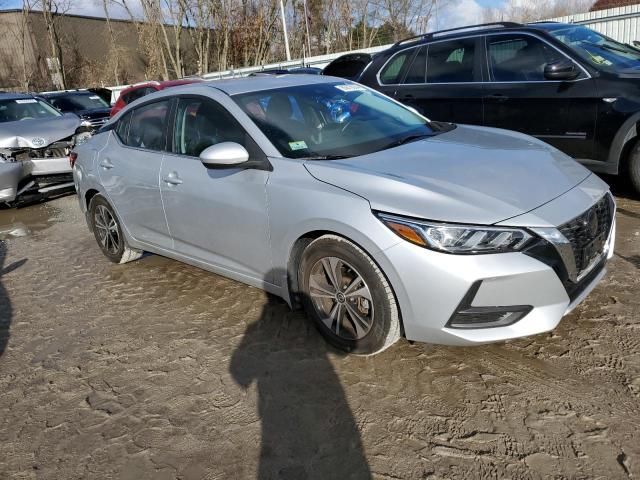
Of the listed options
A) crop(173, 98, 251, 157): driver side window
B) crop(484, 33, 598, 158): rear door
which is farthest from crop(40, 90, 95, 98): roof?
crop(484, 33, 598, 158): rear door

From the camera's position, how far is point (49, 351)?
146 inches

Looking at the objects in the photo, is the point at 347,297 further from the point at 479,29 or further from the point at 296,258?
the point at 479,29

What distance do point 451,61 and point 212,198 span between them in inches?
152

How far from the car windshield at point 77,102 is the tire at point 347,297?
477 inches

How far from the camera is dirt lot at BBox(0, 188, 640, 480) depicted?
2396 mm

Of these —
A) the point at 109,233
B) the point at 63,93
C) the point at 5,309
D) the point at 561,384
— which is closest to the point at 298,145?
the point at 561,384

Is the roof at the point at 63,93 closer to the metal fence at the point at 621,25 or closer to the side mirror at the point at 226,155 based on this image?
the side mirror at the point at 226,155

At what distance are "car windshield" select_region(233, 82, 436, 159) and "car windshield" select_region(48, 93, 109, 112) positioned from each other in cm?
1118

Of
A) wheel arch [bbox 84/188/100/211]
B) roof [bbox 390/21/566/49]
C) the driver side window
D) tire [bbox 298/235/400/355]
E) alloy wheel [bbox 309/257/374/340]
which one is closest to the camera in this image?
tire [bbox 298/235/400/355]

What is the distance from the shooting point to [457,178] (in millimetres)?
2902

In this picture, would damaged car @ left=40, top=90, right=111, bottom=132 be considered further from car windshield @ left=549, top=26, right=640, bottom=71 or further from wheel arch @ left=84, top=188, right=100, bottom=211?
car windshield @ left=549, top=26, right=640, bottom=71

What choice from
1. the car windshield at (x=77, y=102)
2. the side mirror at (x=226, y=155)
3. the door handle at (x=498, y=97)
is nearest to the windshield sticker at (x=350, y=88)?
the side mirror at (x=226, y=155)

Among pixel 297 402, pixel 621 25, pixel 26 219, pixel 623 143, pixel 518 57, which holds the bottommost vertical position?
pixel 297 402

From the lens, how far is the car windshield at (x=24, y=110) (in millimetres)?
8984
